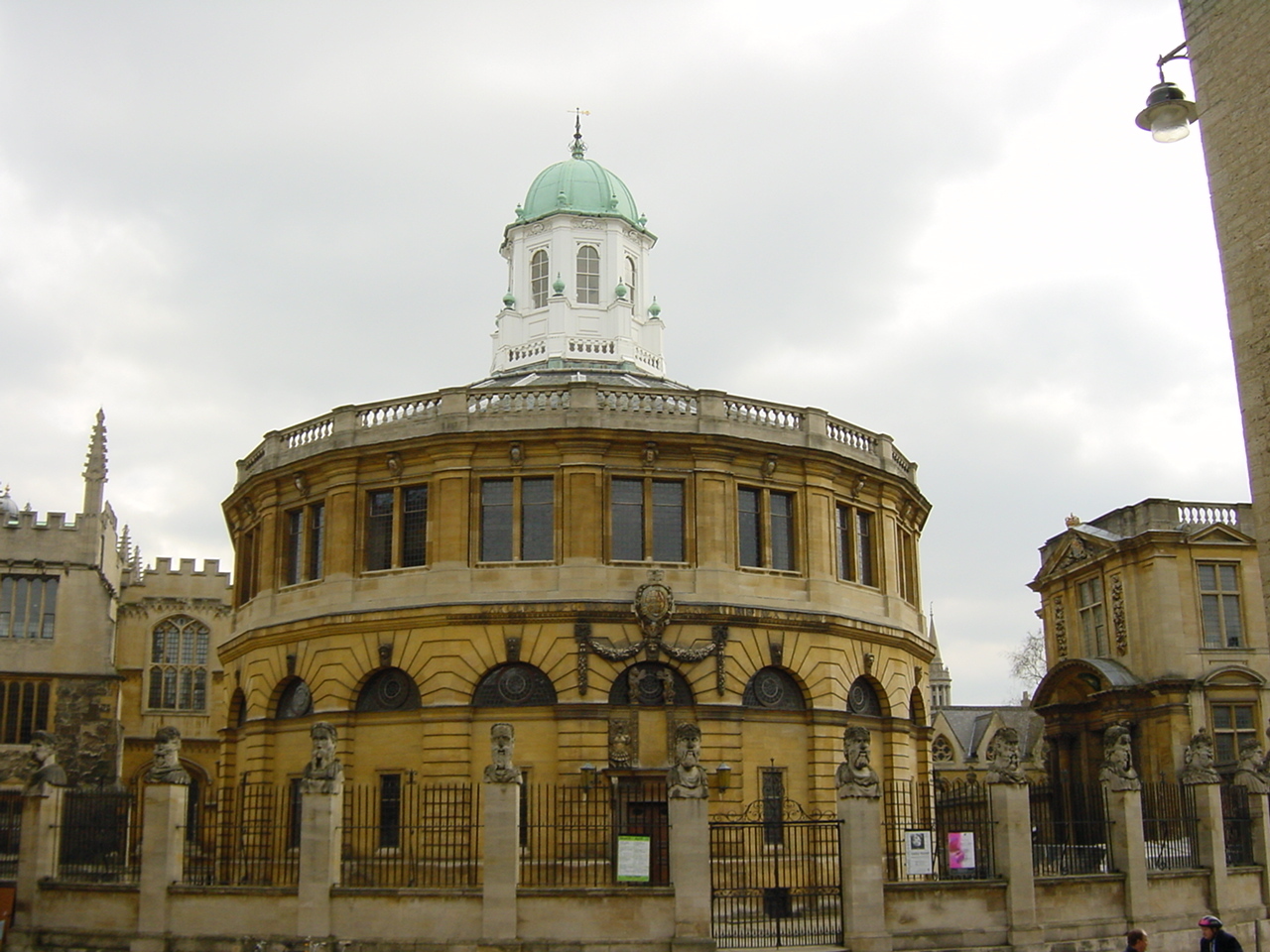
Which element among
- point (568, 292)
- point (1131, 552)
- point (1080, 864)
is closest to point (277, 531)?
point (568, 292)

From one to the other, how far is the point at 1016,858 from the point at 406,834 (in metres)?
14.1

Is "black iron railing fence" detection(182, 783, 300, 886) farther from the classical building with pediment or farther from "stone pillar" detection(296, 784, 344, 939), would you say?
the classical building with pediment

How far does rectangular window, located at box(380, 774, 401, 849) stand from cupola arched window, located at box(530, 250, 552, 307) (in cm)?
2137

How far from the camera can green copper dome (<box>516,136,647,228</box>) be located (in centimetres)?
5066

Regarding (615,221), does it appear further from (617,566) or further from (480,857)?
(480,857)

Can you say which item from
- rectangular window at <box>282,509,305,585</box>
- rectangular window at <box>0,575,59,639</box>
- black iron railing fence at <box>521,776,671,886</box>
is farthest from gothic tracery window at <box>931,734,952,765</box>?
rectangular window at <box>282,509,305,585</box>

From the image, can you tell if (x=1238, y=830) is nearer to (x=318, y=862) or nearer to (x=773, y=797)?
(x=773, y=797)

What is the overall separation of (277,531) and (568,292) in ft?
53.4

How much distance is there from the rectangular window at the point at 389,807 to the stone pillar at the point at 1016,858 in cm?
1397

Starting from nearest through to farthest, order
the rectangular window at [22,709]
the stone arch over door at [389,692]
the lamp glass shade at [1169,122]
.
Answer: the lamp glass shade at [1169,122] → the stone arch over door at [389,692] → the rectangular window at [22,709]

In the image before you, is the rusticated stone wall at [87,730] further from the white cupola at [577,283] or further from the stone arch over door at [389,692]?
the stone arch over door at [389,692]

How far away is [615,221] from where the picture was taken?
1980 inches

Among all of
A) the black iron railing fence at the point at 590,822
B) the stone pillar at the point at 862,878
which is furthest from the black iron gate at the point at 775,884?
the black iron railing fence at the point at 590,822

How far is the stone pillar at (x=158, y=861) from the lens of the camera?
26656 mm
